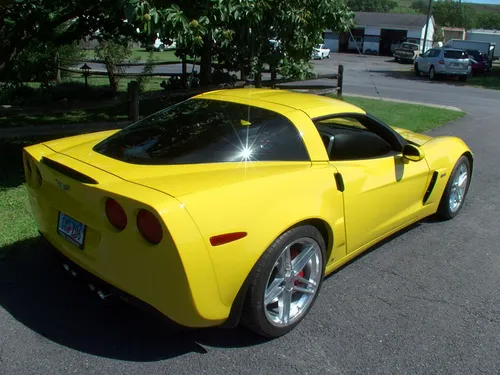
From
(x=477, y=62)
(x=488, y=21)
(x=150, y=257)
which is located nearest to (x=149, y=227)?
(x=150, y=257)

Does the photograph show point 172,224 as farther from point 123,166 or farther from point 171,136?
point 171,136

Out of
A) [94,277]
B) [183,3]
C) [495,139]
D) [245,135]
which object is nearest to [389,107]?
[495,139]

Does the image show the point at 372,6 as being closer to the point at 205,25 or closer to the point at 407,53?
the point at 407,53

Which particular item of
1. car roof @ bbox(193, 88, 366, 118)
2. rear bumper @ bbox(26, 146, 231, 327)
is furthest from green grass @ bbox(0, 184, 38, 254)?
car roof @ bbox(193, 88, 366, 118)

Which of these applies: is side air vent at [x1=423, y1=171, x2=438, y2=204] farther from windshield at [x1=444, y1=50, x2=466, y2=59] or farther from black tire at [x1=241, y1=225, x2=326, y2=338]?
windshield at [x1=444, y1=50, x2=466, y2=59]

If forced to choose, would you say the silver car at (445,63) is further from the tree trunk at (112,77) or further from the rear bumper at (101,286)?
the rear bumper at (101,286)

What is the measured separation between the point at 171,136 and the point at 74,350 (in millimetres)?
1468

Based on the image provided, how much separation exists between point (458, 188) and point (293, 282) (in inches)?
110

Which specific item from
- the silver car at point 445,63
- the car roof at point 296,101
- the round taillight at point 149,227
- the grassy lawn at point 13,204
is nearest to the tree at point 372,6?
the silver car at point 445,63

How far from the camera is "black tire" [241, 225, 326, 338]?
2779 mm

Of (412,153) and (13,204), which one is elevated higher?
(412,153)

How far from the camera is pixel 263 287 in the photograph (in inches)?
111

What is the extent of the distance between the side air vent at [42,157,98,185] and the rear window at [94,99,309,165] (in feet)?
1.06

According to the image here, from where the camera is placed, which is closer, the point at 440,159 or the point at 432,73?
the point at 440,159
